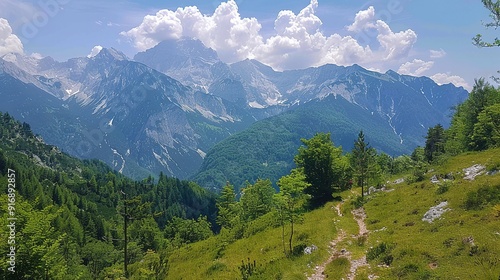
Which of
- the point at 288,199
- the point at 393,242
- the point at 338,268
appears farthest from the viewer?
the point at 288,199

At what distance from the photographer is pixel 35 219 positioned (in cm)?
1742

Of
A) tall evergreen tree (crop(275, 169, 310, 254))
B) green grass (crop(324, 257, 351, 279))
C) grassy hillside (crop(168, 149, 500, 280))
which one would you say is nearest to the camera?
grassy hillside (crop(168, 149, 500, 280))

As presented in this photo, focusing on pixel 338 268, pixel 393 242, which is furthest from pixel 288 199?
pixel 393 242

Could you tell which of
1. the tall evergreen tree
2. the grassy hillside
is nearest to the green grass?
the grassy hillside

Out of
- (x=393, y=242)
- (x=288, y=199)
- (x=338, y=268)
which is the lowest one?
(x=338, y=268)

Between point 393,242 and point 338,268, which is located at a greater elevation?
point 393,242

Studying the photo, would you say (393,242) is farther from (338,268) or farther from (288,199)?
(288,199)

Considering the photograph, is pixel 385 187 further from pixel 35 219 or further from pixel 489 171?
pixel 35 219

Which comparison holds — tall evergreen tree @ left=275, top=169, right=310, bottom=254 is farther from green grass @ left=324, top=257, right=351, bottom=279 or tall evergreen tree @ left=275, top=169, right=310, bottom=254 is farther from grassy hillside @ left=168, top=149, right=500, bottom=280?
green grass @ left=324, top=257, right=351, bottom=279

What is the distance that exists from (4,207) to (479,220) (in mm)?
30635

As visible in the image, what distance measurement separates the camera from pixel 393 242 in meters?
24.8

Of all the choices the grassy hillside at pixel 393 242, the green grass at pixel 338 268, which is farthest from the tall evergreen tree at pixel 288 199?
the green grass at pixel 338 268

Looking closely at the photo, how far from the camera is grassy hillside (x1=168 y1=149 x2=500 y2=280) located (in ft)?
65.0

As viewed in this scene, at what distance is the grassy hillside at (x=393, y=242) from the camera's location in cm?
1980
